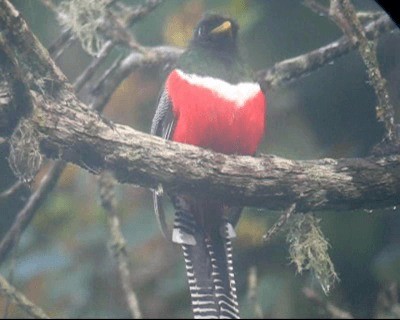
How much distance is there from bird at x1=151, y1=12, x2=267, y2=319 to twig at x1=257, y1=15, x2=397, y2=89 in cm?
5

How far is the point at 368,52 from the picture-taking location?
6.68ft

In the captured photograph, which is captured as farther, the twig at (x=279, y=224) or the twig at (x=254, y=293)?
the twig at (x=254, y=293)

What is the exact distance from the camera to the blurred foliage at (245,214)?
2031mm

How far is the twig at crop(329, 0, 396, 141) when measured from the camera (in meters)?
2.01

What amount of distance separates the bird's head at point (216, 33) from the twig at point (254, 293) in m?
0.64

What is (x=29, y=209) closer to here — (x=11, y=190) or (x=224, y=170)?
(x=11, y=190)

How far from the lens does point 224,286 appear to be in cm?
204

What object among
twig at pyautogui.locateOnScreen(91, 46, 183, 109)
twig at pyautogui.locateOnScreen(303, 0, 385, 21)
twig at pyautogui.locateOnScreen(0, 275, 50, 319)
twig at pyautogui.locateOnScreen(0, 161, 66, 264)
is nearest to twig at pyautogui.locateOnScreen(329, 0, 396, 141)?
twig at pyautogui.locateOnScreen(303, 0, 385, 21)

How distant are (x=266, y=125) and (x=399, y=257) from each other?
516mm

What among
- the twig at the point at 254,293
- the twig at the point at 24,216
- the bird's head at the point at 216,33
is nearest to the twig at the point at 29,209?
the twig at the point at 24,216

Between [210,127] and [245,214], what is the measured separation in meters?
0.26

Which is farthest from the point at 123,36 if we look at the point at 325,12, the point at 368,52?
the point at 368,52

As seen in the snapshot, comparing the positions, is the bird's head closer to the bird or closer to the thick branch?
the bird

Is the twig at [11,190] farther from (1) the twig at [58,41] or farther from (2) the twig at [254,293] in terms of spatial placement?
(2) the twig at [254,293]
